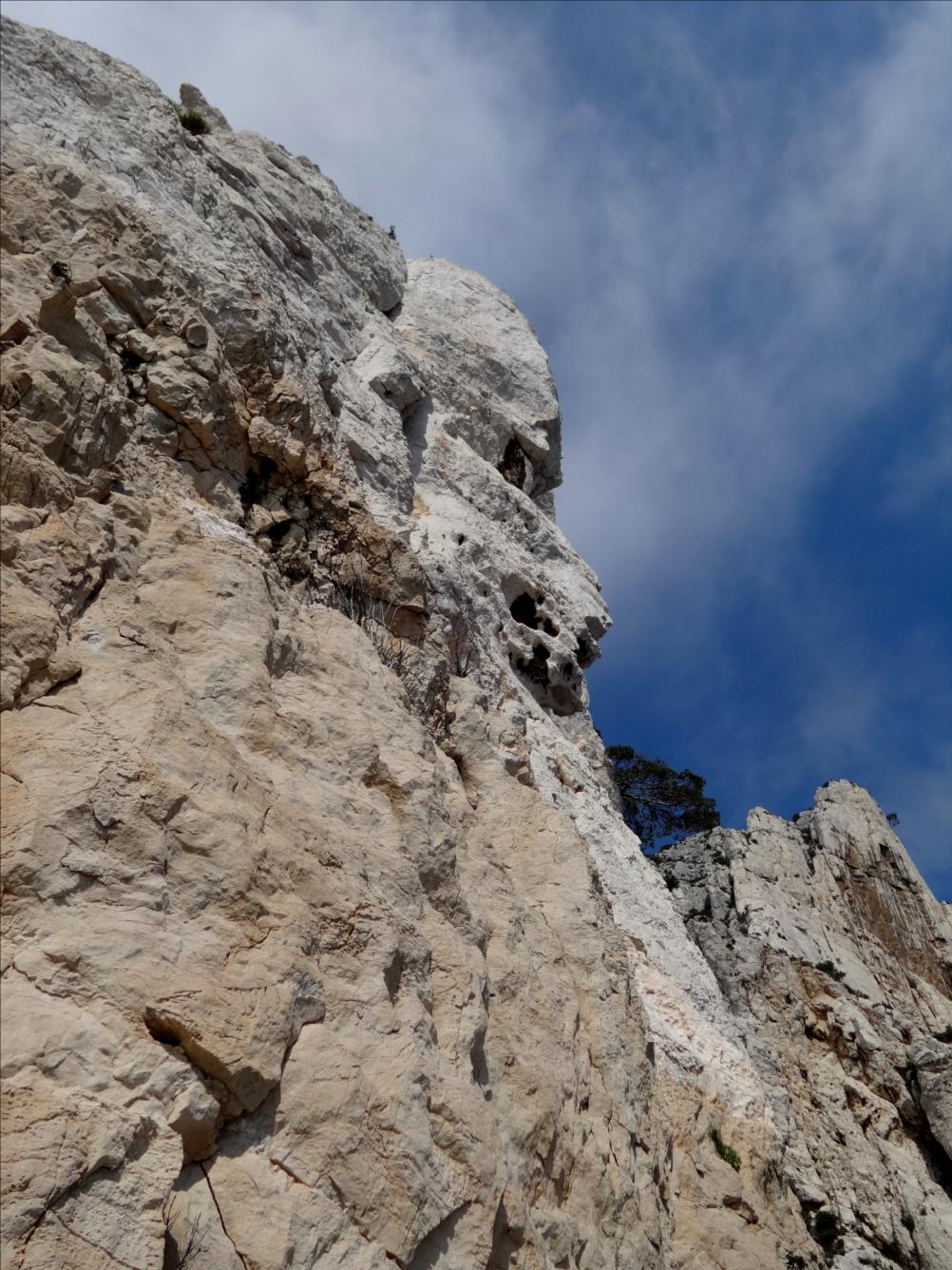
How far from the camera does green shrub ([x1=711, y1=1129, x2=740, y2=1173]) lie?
11.6 m

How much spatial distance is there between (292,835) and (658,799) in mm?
27542

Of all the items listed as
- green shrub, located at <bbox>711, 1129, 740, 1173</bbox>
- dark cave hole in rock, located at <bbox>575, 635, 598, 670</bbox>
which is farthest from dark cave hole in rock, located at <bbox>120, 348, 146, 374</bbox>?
dark cave hole in rock, located at <bbox>575, 635, 598, 670</bbox>

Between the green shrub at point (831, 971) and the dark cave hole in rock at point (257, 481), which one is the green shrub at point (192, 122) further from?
the green shrub at point (831, 971)

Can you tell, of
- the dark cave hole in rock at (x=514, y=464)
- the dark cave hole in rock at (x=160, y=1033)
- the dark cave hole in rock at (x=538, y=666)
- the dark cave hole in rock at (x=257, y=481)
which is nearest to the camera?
the dark cave hole in rock at (x=160, y=1033)

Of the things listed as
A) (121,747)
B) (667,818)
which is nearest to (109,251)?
(121,747)

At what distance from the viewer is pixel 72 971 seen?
4871mm

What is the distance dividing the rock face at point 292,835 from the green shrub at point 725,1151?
304 mm

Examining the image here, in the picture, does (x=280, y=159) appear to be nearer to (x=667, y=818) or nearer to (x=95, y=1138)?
(x=95, y=1138)

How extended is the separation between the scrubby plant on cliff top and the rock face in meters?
14.4

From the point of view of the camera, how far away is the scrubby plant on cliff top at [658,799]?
106 ft

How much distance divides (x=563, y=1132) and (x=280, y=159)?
15.8m

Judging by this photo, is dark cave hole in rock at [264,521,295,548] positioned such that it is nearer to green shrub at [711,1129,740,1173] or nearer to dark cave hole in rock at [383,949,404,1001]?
dark cave hole in rock at [383,949,404,1001]

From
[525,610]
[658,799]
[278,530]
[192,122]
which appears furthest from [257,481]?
[658,799]

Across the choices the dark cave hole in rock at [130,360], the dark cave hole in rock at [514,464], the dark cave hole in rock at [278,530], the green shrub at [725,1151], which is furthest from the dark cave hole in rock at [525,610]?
the dark cave hole in rock at [130,360]
